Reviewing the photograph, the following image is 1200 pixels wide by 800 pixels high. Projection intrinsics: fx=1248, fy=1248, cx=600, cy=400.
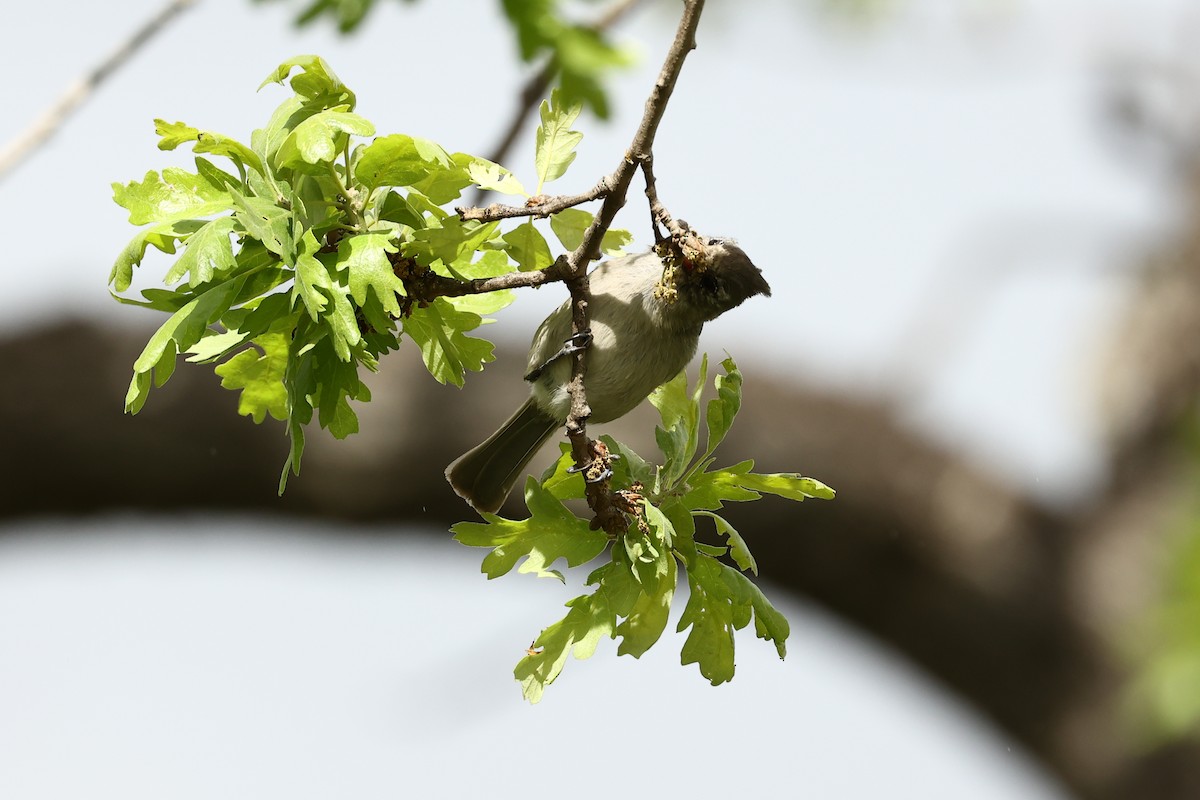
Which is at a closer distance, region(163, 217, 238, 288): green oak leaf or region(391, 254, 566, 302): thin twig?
region(163, 217, 238, 288): green oak leaf

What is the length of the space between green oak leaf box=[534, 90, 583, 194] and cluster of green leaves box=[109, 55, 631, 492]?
0.38 feet

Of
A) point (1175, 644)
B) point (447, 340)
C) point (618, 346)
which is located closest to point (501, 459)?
point (618, 346)

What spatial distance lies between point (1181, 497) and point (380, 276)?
5.87 meters

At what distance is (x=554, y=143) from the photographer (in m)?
2.23

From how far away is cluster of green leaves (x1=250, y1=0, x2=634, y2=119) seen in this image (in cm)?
132

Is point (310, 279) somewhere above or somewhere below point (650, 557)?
above

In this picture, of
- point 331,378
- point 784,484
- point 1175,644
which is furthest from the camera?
point 1175,644

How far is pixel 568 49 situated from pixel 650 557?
3.21 feet

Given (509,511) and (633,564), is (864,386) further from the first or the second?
(633,564)

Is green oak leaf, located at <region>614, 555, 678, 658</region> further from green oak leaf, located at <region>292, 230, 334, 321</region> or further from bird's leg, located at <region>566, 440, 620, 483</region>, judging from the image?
green oak leaf, located at <region>292, 230, 334, 321</region>

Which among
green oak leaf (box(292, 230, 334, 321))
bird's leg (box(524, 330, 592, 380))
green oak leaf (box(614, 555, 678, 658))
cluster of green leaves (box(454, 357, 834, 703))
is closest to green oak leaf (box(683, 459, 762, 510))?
cluster of green leaves (box(454, 357, 834, 703))

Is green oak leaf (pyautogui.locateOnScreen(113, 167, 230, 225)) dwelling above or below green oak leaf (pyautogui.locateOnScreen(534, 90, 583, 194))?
below

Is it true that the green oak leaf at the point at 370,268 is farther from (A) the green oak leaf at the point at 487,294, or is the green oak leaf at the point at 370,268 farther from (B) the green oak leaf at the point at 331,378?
(A) the green oak leaf at the point at 487,294

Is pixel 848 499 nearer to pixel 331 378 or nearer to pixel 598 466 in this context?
pixel 598 466
